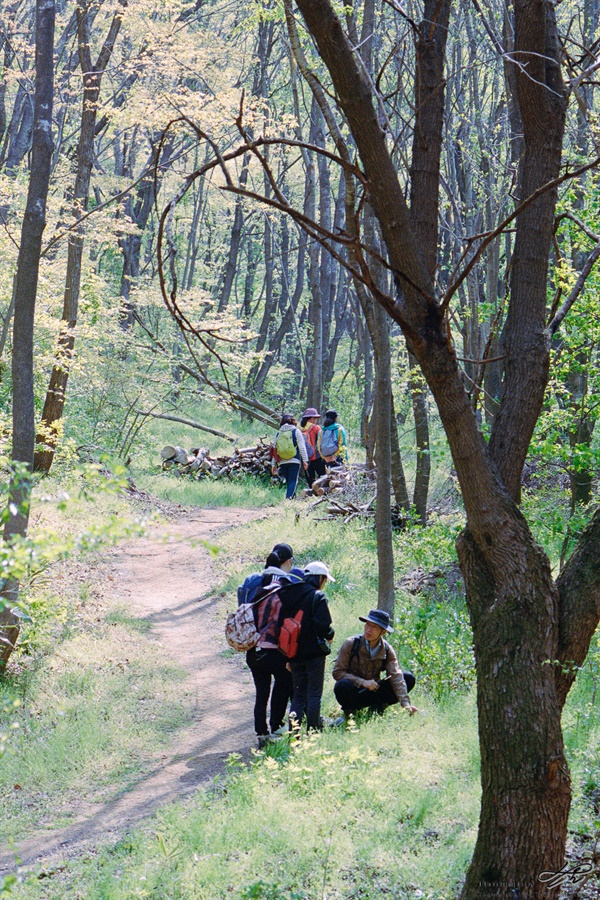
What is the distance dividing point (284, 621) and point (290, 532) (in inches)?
264

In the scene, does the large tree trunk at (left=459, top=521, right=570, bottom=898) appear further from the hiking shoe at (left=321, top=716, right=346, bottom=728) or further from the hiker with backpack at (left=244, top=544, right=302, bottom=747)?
the hiking shoe at (left=321, top=716, right=346, bottom=728)

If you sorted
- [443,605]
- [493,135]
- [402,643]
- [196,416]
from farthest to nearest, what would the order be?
1. [196,416]
2. [493,135]
3. [443,605]
4. [402,643]

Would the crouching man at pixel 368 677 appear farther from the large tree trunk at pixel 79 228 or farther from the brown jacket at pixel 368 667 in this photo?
the large tree trunk at pixel 79 228

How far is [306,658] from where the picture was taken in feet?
21.5

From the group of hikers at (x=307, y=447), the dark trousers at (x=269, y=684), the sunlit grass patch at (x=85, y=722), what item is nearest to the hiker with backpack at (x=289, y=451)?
the group of hikers at (x=307, y=447)

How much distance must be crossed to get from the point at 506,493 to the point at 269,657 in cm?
351

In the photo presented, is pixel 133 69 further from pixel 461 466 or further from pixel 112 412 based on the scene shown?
pixel 461 466

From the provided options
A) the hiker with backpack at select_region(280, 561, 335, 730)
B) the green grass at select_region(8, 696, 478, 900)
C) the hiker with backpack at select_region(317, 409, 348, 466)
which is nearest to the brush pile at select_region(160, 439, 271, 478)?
the hiker with backpack at select_region(317, 409, 348, 466)

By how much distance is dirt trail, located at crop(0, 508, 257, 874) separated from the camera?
5.58 meters

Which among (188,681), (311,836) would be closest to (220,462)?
(188,681)

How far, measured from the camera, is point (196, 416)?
90.3 ft

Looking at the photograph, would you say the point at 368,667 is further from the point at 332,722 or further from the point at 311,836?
the point at 311,836

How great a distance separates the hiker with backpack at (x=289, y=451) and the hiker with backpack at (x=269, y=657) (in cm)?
825

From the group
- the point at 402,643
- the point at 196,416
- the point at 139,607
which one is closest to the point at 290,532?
A: the point at 139,607
